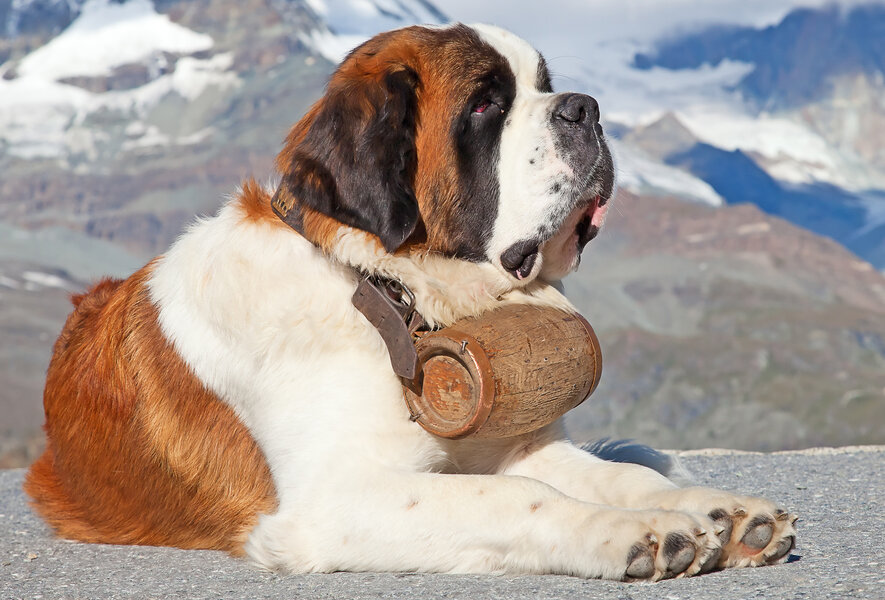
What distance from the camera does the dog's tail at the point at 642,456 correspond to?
3896mm

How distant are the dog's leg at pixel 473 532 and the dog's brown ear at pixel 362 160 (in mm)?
855

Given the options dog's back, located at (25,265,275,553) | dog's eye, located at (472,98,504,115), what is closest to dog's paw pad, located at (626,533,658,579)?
dog's back, located at (25,265,275,553)

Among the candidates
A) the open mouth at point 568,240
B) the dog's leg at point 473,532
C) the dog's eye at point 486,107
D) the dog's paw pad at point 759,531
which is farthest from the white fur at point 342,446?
the dog's eye at point 486,107

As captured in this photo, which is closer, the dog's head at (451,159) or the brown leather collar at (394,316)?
the brown leather collar at (394,316)

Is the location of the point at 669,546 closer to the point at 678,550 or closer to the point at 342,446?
the point at 678,550

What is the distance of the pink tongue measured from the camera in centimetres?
349

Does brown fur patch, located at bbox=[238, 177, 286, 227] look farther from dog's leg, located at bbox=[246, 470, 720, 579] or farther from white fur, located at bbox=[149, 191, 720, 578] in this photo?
dog's leg, located at bbox=[246, 470, 720, 579]

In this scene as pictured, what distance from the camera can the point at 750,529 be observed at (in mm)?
2713

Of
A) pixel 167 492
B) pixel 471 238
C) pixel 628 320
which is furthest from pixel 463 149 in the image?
pixel 628 320

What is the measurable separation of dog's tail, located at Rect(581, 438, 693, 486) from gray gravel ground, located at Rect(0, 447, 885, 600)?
515mm

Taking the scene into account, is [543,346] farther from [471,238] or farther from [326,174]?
[326,174]

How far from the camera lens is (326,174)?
3.19 meters

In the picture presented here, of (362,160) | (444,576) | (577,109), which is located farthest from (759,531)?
(362,160)

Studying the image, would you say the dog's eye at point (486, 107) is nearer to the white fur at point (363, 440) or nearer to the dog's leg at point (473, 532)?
the white fur at point (363, 440)
